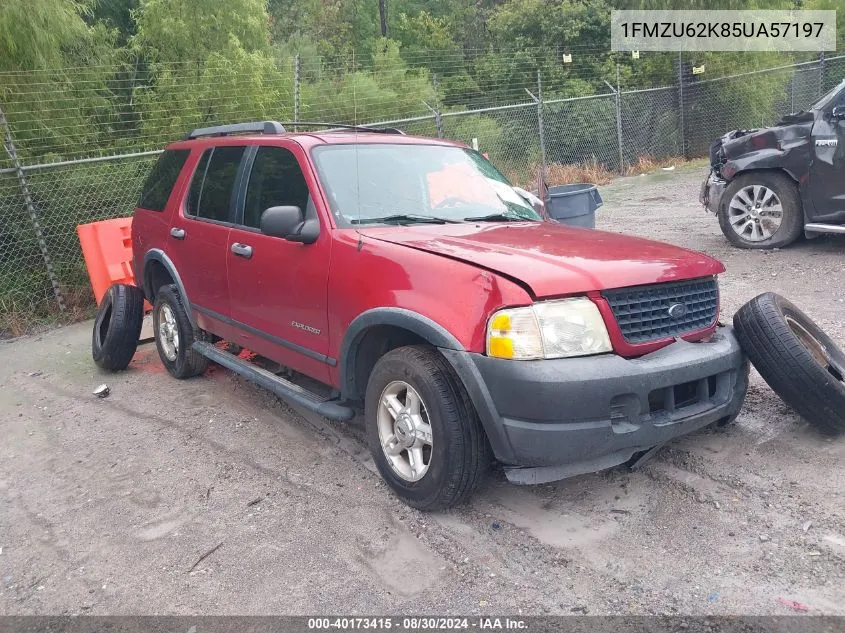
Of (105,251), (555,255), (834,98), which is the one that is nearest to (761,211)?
(834,98)

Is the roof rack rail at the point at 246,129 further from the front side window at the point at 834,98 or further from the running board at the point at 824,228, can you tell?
the front side window at the point at 834,98

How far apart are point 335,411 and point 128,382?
282 centimetres

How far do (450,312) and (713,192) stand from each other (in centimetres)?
655

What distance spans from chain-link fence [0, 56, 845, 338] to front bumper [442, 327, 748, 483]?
255 inches

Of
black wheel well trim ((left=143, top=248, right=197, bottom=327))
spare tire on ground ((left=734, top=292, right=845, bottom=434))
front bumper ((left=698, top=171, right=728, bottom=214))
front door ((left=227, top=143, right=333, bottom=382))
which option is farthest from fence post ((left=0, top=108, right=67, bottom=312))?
front bumper ((left=698, top=171, right=728, bottom=214))

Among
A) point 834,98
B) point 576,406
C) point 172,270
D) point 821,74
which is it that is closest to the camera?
point 576,406

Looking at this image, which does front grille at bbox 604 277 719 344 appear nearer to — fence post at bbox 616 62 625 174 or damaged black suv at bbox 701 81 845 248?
damaged black suv at bbox 701 81 845 248

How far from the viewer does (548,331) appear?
3045mm

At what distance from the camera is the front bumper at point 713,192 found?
854cm

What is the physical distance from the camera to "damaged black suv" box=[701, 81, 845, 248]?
757 cm

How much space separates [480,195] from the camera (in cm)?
455

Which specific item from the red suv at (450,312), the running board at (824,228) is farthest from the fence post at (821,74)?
the red suv at (450,312)

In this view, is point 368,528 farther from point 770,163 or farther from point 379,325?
point 770,163

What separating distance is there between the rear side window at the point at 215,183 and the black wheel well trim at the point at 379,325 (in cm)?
165
